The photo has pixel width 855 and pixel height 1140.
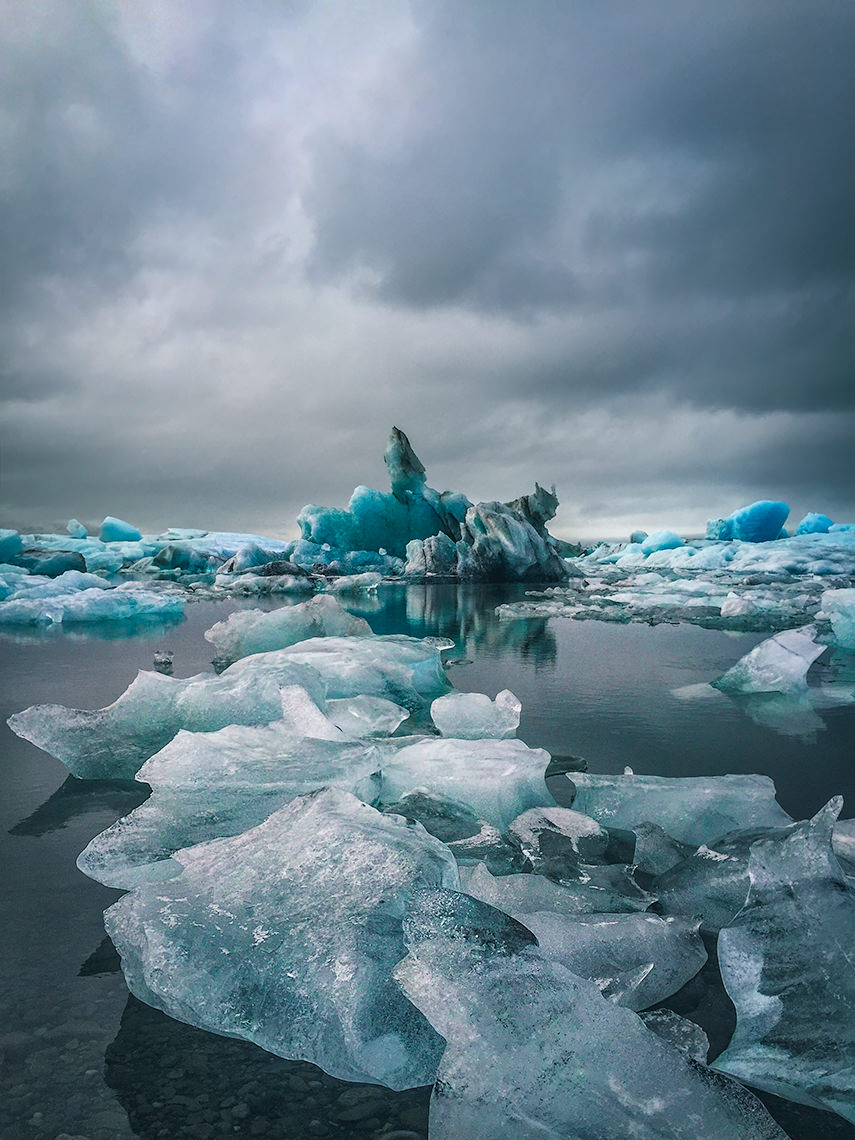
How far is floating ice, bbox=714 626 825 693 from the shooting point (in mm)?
5090

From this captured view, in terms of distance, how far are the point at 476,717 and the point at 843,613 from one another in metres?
6.37

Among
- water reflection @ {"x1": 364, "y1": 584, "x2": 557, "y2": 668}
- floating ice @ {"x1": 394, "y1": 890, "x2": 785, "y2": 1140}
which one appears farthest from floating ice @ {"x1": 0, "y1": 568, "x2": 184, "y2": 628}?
floating ice @ {"x1": 394, "y1": 890, "x2": 785, "y2": 1140}

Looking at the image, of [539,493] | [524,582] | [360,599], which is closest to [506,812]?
[360,599]

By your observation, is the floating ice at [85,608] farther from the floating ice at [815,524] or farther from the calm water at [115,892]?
the floating ice at [815,524]

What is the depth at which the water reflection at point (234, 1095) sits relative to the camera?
1.11m

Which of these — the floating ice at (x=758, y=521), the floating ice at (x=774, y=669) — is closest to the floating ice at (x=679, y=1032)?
the floating ice at (x=774, y=669)

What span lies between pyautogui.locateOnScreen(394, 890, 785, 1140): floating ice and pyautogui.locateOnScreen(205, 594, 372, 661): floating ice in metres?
5.91

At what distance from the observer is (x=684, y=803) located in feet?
7.87

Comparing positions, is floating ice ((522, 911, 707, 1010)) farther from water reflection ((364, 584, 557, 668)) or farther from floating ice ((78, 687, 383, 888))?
water reflection ((364, 584, 557, 668))

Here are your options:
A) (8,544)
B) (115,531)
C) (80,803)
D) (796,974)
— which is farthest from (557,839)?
(115,531)

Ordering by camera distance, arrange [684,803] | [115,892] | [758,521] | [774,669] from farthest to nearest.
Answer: [758,521], [774,669], [684,803], [115,892]

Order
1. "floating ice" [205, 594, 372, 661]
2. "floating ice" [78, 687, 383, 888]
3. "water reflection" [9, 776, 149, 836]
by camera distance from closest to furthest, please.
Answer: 1. "floating ice" [78, 687, 383, 888]
2. "water reflection" [9, 776, 149, 836]
3. "floating ice" [205, 594, 372, 661]

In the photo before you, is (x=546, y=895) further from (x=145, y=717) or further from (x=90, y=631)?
(x=90, y=631)

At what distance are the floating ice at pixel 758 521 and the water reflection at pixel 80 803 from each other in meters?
37.5
